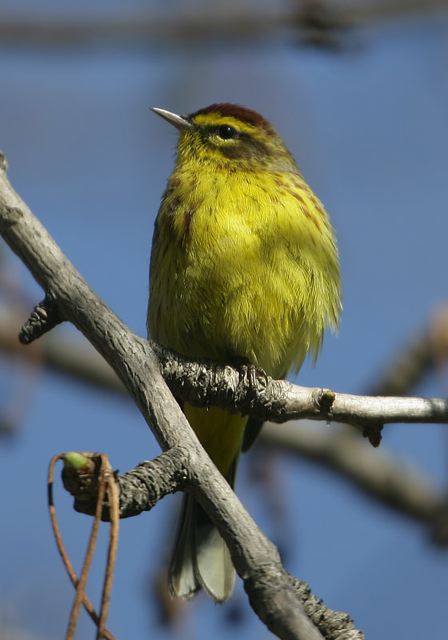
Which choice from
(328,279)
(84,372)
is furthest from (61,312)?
(84,372)

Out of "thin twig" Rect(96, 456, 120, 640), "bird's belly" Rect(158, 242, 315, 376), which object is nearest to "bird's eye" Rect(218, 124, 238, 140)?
"bird's belly" Rect(158, 242, 315, 376)

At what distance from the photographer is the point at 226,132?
527 cm

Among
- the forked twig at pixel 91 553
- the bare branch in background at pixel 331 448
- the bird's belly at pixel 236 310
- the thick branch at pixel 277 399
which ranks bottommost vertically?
the forked twig at pixel 91 553

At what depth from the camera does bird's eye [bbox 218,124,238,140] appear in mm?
5241

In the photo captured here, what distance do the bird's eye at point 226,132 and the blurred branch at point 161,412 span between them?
216 centimetres

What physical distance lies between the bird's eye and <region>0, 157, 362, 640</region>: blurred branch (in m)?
2.16

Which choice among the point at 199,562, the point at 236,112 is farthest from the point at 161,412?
the point at 236,112

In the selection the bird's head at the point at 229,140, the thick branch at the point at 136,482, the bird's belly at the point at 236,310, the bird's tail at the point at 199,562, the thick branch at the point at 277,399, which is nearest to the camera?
the thick branch at the point at 136,482

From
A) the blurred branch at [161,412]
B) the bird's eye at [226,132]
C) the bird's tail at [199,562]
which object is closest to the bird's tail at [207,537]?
the bird's tail at [199,562]

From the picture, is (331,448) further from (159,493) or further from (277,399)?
(159,493)

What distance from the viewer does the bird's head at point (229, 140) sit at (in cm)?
506

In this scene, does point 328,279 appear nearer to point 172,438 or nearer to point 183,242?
point 183,242

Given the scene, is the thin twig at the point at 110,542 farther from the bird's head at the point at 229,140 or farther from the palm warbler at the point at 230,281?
the bird's head at the point at 229,140

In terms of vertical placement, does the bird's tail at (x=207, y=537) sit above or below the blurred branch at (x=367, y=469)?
below
